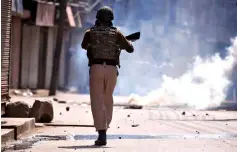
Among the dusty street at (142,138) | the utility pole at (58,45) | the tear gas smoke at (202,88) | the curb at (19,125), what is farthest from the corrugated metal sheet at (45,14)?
the curb at (19,125)

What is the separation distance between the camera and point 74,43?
38375mm

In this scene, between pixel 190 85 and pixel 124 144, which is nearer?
pixel 124 144

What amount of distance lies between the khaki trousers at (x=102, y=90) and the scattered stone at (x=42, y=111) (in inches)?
139

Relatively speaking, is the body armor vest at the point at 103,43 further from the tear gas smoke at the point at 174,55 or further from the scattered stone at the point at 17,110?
the tear gas smoke at the point at 174,55

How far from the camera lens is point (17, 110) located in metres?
11.8

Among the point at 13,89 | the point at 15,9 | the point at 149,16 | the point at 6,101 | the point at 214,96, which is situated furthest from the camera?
the point at 149,16

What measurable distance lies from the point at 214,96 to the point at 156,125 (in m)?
12.1

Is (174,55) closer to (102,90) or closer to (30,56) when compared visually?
(30,56)

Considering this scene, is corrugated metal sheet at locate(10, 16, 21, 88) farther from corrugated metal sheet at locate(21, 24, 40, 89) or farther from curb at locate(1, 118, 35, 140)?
curb at locate(1, 118, 35, 140)

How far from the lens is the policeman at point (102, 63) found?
8555 millimetres

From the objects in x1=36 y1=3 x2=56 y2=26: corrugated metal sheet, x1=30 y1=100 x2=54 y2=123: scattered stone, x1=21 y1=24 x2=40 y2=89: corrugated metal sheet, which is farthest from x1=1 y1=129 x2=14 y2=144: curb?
x1=36 y1=3 x2=56 y2=26: corrugated metal sheet

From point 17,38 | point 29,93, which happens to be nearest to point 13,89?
point 29,93

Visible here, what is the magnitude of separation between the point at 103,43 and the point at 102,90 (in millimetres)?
659

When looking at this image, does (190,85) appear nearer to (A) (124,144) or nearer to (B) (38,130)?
(B) (38,130)
